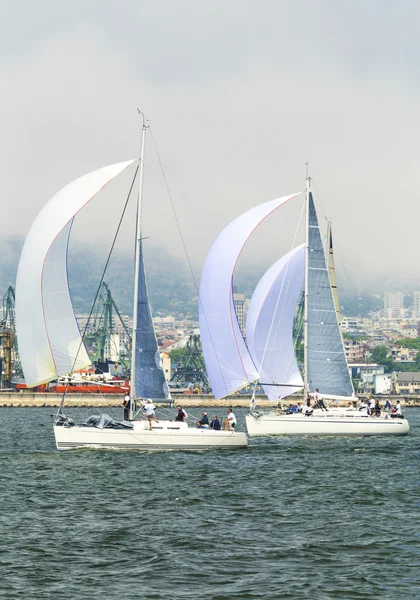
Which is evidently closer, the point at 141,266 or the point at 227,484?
the point at 227,484

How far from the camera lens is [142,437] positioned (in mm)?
30703

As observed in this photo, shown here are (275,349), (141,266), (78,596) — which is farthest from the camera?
(275,349)

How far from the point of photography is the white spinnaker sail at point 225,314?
3822 centimetres

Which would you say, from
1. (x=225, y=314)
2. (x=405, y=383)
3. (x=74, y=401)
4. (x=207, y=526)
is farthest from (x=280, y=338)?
(x=405, y=383)

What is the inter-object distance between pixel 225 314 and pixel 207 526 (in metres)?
19.8

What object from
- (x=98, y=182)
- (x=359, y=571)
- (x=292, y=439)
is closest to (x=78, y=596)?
(x=359, y=571)

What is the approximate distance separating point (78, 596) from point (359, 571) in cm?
456

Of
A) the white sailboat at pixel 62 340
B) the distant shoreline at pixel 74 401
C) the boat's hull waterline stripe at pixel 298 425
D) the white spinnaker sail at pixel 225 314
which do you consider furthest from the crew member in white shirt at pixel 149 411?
the distant shoreline at pixel 74 401

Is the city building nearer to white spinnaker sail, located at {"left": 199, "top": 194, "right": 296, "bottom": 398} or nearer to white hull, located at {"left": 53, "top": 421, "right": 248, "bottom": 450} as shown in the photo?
white spinnaker sail, located at {"left": 199, "top": 194, "right": 296, "bottom": 398}

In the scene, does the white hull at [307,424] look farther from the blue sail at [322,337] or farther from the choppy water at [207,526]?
the choppy water at [207,526]

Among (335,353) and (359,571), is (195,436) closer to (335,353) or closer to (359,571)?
(335,353)

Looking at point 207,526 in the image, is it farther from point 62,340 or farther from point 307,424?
point 307,424

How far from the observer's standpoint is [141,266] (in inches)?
1276

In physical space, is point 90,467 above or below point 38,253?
below
